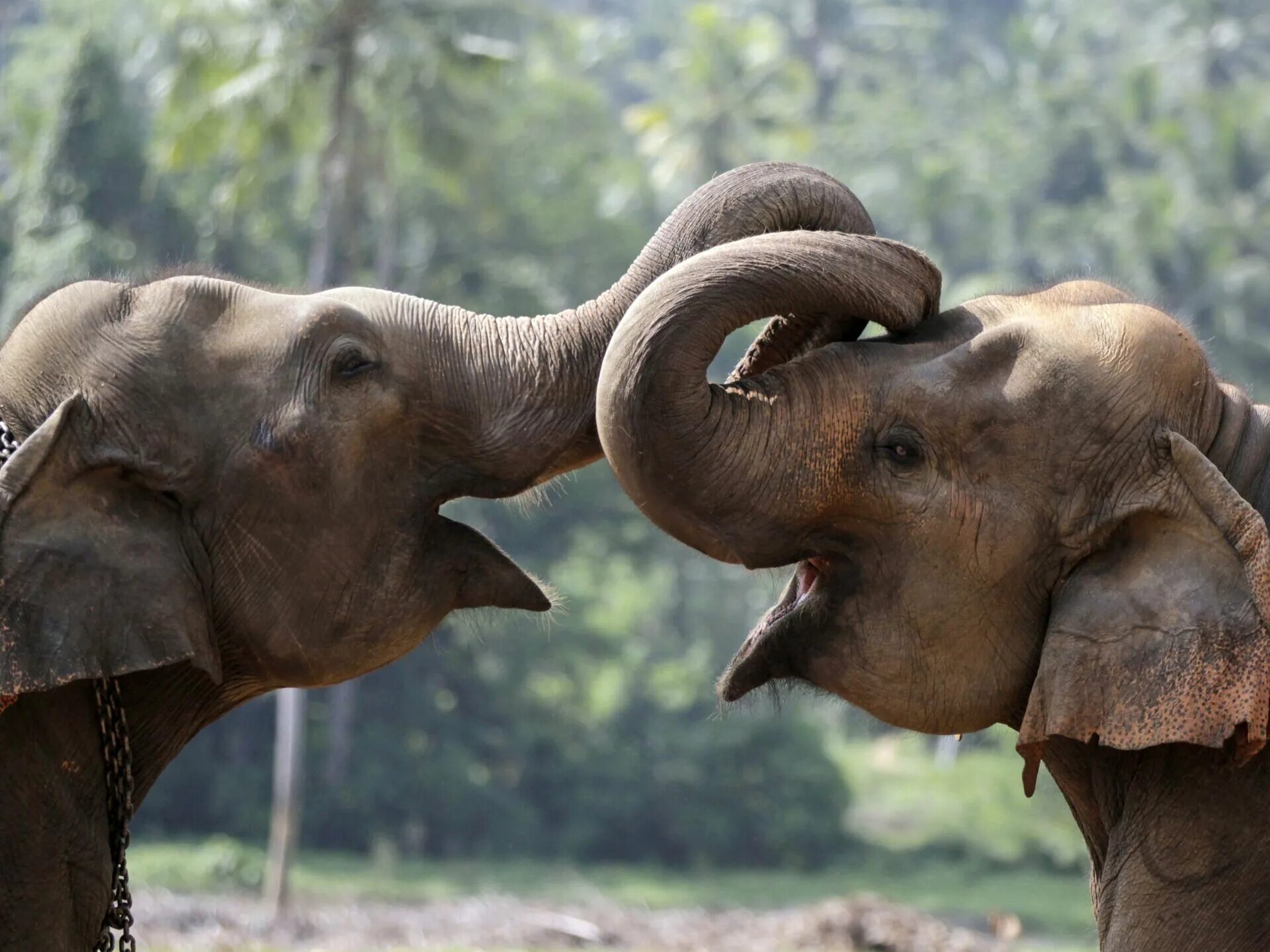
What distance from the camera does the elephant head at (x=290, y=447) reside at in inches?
130

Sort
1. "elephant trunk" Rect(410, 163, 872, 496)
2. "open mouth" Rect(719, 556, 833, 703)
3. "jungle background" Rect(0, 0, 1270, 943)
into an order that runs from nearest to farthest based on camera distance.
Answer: "open mouth" Rect(719, 556, 833, 703) < "elephant trunk" Rect(410, 163, 872, 496) < "jungle background" Rect(0, 0, 1270, 943)

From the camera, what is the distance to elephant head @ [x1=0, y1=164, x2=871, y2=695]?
3.30 metres

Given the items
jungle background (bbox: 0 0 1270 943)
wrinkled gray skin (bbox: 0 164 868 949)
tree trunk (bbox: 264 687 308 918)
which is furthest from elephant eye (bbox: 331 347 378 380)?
tree trunk (bbox: 264 687 308 918)

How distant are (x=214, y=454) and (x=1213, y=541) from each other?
6.02ft

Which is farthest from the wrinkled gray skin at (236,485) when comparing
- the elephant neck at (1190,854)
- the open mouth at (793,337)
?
the elephant neck at (1190,854)

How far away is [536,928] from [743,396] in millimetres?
14792

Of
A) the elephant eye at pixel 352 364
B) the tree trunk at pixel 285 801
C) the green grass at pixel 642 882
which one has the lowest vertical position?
the green grass at pixel 642 882

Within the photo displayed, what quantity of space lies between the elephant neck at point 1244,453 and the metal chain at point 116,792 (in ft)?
6.93

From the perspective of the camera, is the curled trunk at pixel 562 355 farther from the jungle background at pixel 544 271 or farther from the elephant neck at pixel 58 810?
the jungle background at pixel 544 271

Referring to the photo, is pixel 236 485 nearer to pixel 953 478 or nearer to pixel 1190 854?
pixel 953 478

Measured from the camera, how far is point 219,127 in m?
25.4

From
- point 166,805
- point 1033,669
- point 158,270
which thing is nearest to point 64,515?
point 158,270

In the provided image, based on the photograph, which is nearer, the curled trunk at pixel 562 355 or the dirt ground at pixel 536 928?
the curled trunk at pixel 562 355

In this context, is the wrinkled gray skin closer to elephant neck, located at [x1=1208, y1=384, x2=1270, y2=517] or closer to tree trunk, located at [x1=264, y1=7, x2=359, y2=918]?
elephant neck, located at [x1=1208, y1=384, x2=1270, y2=517]
